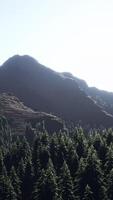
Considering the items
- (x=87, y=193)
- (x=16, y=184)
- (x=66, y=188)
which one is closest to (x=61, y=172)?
(x=16, y=184)

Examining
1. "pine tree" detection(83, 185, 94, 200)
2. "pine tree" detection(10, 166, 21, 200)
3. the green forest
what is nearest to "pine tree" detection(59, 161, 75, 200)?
the green forest

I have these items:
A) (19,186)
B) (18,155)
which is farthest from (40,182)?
(18,155)

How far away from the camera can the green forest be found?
202ft

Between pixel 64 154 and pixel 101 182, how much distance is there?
25.0 metres

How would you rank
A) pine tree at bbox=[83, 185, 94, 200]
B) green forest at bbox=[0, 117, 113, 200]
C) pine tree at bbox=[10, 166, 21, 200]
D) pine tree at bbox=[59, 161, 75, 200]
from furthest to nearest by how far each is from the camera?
pine tree at bbox=[10, 166, 21, 200] → green forest at bbox=[0, 117, 113, 200] → pine tree at bbox=[59, 161, 75, 200] → pine tree at bbox=[83, 185, 94, 200]

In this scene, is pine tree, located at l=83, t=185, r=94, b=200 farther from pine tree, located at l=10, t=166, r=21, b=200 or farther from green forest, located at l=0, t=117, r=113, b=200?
pine tree, located at l=10, t=166, r=21, b=200

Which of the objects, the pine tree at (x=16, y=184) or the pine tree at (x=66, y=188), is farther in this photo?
the pine tree at (x=16, y=184)

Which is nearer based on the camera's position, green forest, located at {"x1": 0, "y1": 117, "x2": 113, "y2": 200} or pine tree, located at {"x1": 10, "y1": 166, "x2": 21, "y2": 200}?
green forest, located at {"x1": 0, "y1": 117, "x2": 113, "y2": 200}

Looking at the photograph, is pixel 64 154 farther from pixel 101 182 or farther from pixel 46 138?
pixel 101 182

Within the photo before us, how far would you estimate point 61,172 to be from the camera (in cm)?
7200

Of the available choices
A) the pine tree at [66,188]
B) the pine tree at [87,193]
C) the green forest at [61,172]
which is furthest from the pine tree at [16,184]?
the pine tree at [87,193]

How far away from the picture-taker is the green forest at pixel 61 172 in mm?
61684

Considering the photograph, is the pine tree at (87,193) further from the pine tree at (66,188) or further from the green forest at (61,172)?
the pine tree at (66,188)

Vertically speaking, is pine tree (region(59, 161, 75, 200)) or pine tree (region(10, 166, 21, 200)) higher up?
pine tree (region(59, 161, 75, 200))
